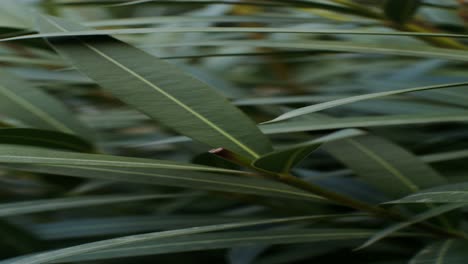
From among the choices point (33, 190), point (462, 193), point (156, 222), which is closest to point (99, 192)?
point (33, 190)

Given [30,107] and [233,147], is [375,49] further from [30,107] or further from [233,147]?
[30,107]

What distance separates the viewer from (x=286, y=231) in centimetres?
61

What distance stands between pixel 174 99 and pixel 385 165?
234 millimetres

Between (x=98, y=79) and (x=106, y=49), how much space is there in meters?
0.04

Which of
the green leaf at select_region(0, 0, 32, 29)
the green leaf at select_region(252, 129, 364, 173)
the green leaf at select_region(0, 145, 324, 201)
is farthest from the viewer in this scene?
the green leaf at select_region(0, 0, 32, 29)

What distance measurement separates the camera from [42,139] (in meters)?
0.60

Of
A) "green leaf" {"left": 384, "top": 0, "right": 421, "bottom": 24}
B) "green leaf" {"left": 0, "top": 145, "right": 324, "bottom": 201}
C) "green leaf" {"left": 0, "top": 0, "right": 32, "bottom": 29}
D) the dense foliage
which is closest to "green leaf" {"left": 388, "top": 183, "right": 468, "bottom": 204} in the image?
the dense foliage

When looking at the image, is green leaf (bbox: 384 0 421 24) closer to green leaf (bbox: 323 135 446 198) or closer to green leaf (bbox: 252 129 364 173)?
green leaf (bbox: 323 135 446 198)

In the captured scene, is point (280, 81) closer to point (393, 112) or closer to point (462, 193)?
point (393, 112)

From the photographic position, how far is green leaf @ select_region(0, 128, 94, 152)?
558 millimetres

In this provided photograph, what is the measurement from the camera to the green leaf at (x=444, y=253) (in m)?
0.55

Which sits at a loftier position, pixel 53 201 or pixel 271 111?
pixel 271 111

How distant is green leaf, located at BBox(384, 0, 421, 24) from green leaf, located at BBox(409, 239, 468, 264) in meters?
0.26

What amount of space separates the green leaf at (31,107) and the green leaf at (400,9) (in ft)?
1.19
